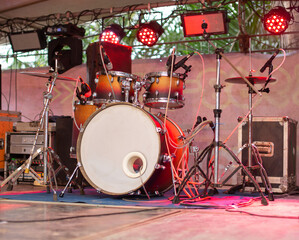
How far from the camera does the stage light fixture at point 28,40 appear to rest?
761cm

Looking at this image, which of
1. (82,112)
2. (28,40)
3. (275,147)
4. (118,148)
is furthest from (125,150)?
(28,40)

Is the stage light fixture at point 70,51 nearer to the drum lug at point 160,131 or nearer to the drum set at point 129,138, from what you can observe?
the drum set at point 129,138

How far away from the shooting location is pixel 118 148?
471cm

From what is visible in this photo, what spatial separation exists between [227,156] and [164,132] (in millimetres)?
2282

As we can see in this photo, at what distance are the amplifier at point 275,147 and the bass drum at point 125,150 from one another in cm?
124

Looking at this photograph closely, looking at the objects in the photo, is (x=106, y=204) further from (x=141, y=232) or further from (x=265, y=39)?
(x=265, y=39)

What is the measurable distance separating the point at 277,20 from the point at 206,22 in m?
0.96

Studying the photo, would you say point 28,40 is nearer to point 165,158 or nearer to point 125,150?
point 125,150

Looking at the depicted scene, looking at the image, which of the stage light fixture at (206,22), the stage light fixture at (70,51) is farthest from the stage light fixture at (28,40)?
the stage light fixture at (206,22)

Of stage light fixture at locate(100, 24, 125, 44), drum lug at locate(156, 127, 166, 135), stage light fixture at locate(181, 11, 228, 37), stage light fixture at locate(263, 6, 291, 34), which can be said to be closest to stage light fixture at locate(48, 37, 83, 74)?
stage light fixture at locate(100, 24, 125, 44)

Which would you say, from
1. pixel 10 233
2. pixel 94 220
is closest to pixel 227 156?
pixel 94 220

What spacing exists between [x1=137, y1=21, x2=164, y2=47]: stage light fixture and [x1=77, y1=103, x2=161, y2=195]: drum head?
223cm

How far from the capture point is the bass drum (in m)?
4.51

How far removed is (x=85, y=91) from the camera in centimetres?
514
